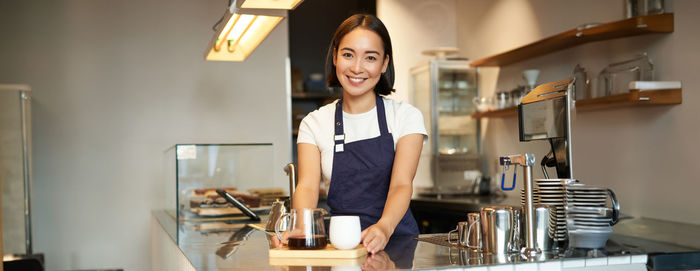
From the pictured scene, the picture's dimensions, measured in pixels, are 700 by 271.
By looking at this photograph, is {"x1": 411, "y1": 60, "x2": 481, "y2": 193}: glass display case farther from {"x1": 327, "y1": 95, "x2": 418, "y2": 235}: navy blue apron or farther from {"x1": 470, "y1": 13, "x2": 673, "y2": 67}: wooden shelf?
{"x1": 327, "y1": 95, "x2": 418, "y2": 235}: navy blue apron

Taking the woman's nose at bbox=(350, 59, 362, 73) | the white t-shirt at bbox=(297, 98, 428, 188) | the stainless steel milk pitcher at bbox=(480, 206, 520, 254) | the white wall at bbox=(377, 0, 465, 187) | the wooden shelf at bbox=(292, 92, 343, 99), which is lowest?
the stainless steel milk pitcher at bbox=(480, 206, 520, 254)

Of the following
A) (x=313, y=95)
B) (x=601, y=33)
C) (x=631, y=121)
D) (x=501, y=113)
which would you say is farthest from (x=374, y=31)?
(x=313, y=95)

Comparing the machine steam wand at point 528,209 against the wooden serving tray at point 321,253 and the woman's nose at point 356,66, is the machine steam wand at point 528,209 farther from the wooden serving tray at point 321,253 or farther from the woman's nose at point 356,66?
the woman's nose at point 356,66

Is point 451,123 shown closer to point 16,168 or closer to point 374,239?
point 16,168

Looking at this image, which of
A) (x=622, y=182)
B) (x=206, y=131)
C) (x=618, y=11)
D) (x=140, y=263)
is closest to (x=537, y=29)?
(x=618, y=11)

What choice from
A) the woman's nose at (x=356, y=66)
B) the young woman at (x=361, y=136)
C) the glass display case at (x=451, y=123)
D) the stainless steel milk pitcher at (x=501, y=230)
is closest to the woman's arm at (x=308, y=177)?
the young woman at (x=361, y=136)

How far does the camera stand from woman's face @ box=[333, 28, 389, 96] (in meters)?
1.87

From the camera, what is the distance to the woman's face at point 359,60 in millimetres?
1869

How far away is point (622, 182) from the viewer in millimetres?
3197

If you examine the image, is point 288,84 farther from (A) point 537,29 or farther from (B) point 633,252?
(B) point 633,252

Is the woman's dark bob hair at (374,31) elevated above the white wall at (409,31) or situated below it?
below

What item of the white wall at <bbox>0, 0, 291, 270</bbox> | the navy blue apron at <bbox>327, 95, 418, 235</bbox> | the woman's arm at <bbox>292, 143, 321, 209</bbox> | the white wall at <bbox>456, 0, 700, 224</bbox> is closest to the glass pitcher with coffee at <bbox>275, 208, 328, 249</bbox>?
the woman's arm at <bbox>292, 143, 321, 209</bbox>

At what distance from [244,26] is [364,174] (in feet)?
3.63

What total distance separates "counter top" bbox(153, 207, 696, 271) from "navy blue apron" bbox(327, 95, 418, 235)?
0.52ft
